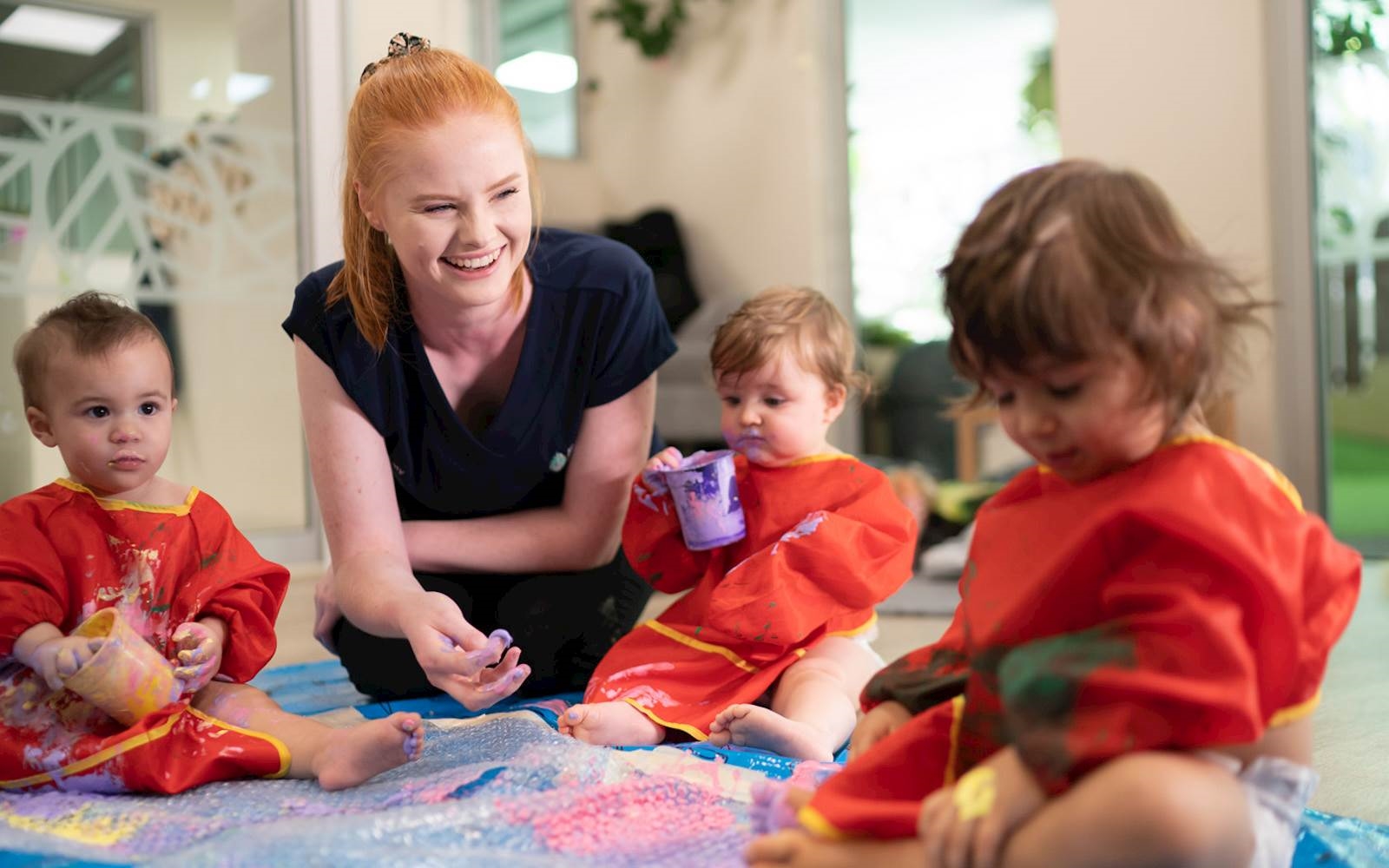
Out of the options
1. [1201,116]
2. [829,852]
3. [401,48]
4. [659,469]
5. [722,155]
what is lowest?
[829,852]

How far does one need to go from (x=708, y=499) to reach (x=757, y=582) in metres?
0.12

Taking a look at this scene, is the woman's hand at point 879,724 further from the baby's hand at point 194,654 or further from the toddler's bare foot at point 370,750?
the baby's hand at point 194,654

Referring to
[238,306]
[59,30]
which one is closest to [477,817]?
[238,306]

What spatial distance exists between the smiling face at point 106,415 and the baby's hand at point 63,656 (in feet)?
0.70

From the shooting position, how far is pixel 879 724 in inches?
38.6

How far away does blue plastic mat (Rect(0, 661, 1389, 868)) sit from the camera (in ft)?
3.17

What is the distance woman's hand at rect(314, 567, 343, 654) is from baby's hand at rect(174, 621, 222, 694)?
383 millimetres

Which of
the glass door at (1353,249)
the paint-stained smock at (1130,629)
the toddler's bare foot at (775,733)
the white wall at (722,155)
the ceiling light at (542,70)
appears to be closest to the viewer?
the paint-stained smock at (1130,629)

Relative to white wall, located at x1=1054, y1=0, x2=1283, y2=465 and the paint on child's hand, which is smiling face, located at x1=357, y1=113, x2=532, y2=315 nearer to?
the paint on child's hand

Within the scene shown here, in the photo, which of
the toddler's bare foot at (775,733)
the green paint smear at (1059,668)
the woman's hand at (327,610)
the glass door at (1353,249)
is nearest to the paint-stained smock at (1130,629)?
the green paint smear at (1059,668)

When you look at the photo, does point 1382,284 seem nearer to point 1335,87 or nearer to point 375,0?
point 1335,87

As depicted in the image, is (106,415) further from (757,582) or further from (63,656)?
(757,582)

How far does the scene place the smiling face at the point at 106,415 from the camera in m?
1.32

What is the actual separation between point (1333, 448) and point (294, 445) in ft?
9.91
